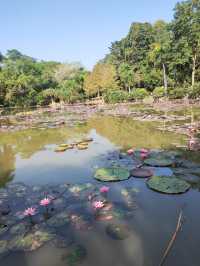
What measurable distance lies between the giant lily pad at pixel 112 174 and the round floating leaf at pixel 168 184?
1.88ft

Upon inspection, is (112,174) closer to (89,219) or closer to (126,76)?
(89,219)

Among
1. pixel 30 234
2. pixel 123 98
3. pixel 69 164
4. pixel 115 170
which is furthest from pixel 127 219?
pixel 123 98

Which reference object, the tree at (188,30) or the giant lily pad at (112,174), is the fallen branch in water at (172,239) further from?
the tree at (188,30)

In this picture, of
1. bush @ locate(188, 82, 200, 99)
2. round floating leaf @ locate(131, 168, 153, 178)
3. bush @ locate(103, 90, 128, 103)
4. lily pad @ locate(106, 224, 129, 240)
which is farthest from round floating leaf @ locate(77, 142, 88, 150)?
bush @ locate(103, 90, 128, 103)

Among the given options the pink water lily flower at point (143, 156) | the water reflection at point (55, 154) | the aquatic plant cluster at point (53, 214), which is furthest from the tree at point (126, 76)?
the aquatic plant cluster at point (53, 214)

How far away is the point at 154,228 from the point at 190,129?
623cm

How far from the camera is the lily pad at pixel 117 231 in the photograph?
9.59 feet

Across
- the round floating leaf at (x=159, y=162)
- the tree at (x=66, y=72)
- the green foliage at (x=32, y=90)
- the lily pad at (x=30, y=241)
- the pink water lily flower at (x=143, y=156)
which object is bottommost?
the lily pad at (x=30, y=241)

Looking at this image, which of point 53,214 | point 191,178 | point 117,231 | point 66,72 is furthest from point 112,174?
point 66,72

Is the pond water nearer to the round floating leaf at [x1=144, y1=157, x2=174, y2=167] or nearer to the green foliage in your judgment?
the round floating leaf at [x1=144, y1=157, x2=174, y2=167]

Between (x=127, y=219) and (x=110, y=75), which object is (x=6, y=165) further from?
(x=110, y=75)

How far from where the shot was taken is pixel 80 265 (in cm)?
250

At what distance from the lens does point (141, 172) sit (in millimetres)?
4836

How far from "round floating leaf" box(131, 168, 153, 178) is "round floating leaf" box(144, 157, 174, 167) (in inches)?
17.2
